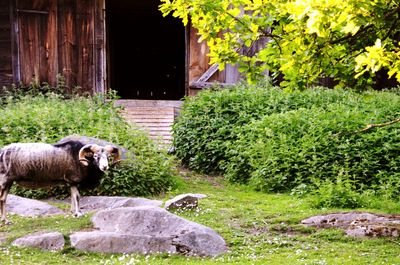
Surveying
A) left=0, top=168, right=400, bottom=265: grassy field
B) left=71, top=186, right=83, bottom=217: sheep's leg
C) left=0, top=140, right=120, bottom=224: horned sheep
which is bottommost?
left=0, top=168, right=400, bottom=265: grassy field

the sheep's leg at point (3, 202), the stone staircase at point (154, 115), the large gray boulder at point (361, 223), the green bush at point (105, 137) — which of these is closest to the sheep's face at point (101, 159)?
the sheep's leg at point (3, 202)

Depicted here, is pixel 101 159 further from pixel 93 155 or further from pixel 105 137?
pixel 105 137

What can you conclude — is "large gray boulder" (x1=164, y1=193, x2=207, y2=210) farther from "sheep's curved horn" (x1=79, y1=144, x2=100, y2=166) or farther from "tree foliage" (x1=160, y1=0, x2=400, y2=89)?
"tree foliage" (x1=160, y1=0, x2=400, y2=89)

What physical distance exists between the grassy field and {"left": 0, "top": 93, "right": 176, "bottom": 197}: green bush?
123cm

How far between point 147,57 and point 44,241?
1850 centimetres

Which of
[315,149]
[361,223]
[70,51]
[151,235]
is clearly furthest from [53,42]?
[361,223]

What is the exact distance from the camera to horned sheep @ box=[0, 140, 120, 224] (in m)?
7.67

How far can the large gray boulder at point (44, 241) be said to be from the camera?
682cm

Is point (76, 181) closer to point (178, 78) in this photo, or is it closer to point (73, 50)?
point (73, 50)

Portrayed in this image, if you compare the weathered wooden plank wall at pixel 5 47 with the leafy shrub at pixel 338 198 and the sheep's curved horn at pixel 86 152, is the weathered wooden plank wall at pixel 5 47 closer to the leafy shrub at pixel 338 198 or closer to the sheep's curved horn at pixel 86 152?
the sheep's curved horn at pixel 86 152

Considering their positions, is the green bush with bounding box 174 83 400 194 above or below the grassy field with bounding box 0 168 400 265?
above

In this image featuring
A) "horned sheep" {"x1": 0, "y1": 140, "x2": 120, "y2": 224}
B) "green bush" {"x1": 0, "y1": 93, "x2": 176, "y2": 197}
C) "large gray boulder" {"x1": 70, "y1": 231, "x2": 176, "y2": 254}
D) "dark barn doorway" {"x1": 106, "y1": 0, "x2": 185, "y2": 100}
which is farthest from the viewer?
"dark barn doorway" {"x1": 106, "y1": 0, "x2": 185, "y2": 100}

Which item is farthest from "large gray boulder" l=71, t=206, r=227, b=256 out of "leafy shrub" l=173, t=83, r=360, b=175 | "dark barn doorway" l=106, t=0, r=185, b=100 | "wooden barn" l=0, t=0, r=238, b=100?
"dark barn doorway" l=106, t=0, r=185, b=100

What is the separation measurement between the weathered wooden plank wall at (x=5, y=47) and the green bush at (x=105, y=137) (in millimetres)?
3008
